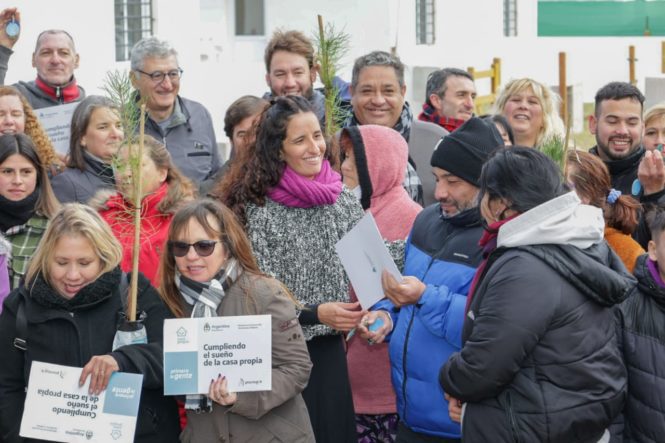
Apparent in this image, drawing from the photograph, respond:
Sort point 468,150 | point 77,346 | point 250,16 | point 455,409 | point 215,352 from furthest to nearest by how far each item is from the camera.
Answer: point 250,16
point 468,150
point 77,346
point 455,409
point 215,352

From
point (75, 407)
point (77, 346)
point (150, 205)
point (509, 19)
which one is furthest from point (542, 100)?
point (509, 19)

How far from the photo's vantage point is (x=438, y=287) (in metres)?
4.75

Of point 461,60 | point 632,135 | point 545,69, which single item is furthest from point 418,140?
point 545,69

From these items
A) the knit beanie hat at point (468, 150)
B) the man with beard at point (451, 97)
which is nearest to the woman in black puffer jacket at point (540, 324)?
the knit beanie hat at point (468, 150)

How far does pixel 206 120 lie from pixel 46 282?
325 centimetres

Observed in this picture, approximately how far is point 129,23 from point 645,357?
13082 millimetres

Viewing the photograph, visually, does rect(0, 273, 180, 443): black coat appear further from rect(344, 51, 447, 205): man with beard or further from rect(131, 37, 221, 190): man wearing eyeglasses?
rect(131, 37, 221, 190): man wearing eyeglasses

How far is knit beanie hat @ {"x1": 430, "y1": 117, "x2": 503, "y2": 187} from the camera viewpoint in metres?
4.84

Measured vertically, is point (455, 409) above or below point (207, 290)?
below

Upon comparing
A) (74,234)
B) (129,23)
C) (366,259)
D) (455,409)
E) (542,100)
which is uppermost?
(129,23)

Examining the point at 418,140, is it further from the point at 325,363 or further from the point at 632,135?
the point at 325,363

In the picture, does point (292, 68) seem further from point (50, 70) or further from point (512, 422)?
point (512, 422)

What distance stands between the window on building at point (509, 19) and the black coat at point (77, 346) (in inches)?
1145

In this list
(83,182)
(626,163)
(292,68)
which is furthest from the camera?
(292,68)
